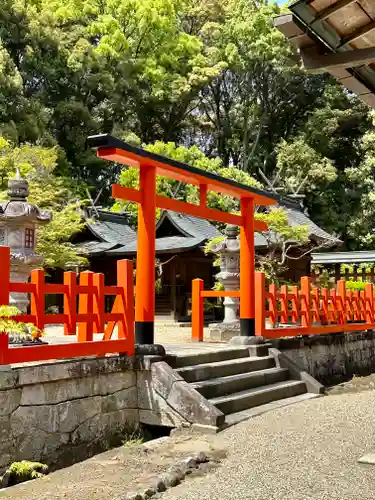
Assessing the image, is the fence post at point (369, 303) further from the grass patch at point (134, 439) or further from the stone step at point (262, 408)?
the grass patch at point (134, 439)

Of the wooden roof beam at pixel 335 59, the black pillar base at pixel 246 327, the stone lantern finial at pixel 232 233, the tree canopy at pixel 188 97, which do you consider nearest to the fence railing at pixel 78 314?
the black pillar base at pixel 246 327

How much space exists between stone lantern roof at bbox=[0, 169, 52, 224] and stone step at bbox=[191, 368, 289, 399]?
3.33m

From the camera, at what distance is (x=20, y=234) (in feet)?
Result: 27.9

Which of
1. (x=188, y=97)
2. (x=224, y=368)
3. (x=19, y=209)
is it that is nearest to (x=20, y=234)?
(x=19, y=209)

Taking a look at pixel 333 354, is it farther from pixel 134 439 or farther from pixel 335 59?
pixel 335 59

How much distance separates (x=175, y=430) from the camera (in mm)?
6828

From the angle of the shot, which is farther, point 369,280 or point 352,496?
point 369,280

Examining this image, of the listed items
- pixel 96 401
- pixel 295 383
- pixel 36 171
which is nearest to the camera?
pixel 96 401

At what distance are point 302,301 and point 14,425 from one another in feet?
22.6

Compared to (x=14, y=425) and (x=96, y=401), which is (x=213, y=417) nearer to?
(x=96, y=401)

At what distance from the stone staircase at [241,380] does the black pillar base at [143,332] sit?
551 millimetres

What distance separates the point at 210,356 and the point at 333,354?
4.72 m

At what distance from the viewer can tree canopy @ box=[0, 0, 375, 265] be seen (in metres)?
31.9

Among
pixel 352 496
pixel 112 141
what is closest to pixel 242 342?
pixel 112 141
